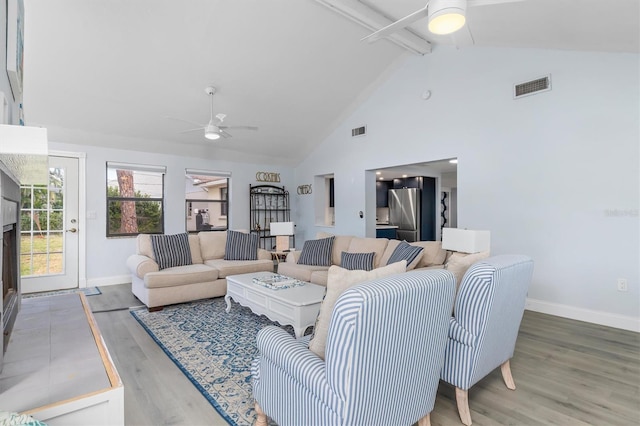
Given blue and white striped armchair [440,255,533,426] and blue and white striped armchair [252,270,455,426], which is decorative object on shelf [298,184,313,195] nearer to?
blue and white striped armchair [440,255,533,426]

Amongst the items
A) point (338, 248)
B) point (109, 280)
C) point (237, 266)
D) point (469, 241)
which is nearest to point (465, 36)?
point (469, 241)

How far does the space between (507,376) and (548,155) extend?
109 inches

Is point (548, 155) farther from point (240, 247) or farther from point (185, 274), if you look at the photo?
point (185, 274)

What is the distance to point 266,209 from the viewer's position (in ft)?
24.7

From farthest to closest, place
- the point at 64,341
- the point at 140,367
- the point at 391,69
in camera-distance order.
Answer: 1. the point at 391,69
2. the point at 140,367
3. the point at 64,341

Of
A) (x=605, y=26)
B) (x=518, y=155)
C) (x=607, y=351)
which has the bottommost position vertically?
(x=607, y=351)

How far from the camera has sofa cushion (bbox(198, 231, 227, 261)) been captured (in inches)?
208

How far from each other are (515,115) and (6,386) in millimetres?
5039

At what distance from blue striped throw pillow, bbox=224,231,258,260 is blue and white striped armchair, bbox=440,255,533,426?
377 centimetres

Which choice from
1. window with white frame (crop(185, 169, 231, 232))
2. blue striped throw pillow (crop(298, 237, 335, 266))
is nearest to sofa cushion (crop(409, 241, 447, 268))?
blue striped throw pillow (crop(298, 237, 335, 266))

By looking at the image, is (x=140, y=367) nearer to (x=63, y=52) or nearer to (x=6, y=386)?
(x=6, y=386)

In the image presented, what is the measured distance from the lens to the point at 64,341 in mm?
1927

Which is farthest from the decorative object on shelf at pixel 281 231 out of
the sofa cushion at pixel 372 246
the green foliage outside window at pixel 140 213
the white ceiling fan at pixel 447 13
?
the white ceiling fan at pixel 447 13

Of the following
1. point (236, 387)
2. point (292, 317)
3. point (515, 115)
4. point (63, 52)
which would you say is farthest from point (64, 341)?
point (515, 115)
